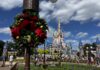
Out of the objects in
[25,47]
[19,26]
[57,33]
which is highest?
[57,33]

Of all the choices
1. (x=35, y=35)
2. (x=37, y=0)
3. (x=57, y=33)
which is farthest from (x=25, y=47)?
(x=57, y=33)

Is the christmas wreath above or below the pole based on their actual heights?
above

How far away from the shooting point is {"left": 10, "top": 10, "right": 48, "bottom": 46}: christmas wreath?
10.6 meters

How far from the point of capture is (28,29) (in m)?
10.7

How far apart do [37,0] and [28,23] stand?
4.22 ft

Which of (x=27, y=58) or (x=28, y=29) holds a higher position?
(x=28, y=29)

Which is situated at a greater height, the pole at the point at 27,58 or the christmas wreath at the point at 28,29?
the christmas wreath at the point at 28,29

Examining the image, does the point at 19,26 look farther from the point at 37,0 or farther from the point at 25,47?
the point at 37,0

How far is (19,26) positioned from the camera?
35.5 feet

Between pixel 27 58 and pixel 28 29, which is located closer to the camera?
pixel 27 58

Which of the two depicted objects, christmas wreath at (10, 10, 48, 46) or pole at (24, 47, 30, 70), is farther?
christmas wreath at (10, 10, 48, 46)

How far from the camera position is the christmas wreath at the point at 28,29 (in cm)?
1058

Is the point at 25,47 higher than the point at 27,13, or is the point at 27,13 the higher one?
the point at 27,13

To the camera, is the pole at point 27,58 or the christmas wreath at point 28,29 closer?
the pole at point 27,58
